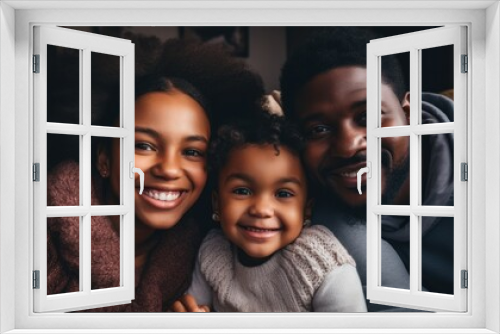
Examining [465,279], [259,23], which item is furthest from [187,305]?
[259,23]

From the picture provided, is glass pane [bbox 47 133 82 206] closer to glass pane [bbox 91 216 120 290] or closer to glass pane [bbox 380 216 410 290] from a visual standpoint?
glass pane [bbox 91 216 120 290]

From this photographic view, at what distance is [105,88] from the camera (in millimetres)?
3689

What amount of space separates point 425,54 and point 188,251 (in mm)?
1880

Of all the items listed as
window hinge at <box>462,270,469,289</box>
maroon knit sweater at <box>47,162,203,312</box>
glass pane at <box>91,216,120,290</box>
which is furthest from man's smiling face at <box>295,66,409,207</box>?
glass pane at <box>91,216,120,290</box>

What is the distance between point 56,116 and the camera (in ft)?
11.8

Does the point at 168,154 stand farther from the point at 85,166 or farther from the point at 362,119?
the point at 362,119

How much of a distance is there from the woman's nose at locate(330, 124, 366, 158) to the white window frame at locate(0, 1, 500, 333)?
0.72 m

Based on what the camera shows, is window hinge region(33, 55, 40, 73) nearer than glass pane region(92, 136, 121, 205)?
A: Yes

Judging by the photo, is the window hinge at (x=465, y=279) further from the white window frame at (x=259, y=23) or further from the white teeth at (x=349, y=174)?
the white teeth at (x=349, y=174)

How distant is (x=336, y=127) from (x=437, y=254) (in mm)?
953

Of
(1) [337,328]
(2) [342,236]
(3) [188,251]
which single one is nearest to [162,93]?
(3) [188,251]

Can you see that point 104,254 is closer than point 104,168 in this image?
Yes

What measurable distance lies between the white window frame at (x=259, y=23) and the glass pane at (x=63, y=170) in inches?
12.4

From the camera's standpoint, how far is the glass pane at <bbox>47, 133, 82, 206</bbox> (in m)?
3.58
